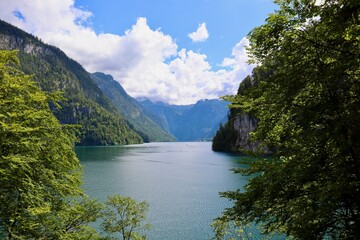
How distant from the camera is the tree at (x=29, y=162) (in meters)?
13.6

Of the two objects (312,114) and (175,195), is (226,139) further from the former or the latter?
(312,114)

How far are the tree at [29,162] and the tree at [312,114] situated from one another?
405 inches

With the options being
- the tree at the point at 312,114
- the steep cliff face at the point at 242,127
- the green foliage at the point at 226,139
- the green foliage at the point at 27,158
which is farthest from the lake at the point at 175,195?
the green foliage at the point at 226,139

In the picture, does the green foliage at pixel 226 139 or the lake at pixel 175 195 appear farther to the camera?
the green foliage at pixel 226 139

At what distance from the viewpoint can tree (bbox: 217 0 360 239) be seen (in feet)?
26.0

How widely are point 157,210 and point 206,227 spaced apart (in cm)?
1101

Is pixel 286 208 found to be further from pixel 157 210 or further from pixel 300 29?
pixel 157 210

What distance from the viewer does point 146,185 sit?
66500mm

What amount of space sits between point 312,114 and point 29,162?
1355cm

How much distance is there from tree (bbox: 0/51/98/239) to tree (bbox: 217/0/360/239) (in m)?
10.3

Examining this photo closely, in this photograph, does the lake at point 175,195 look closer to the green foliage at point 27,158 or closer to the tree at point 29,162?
the tree at point 29,162

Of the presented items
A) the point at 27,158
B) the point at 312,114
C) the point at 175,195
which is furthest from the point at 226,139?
the point at 312,114

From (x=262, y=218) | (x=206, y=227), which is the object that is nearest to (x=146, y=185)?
(x=206, y=227)

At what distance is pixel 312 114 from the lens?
891 cm
